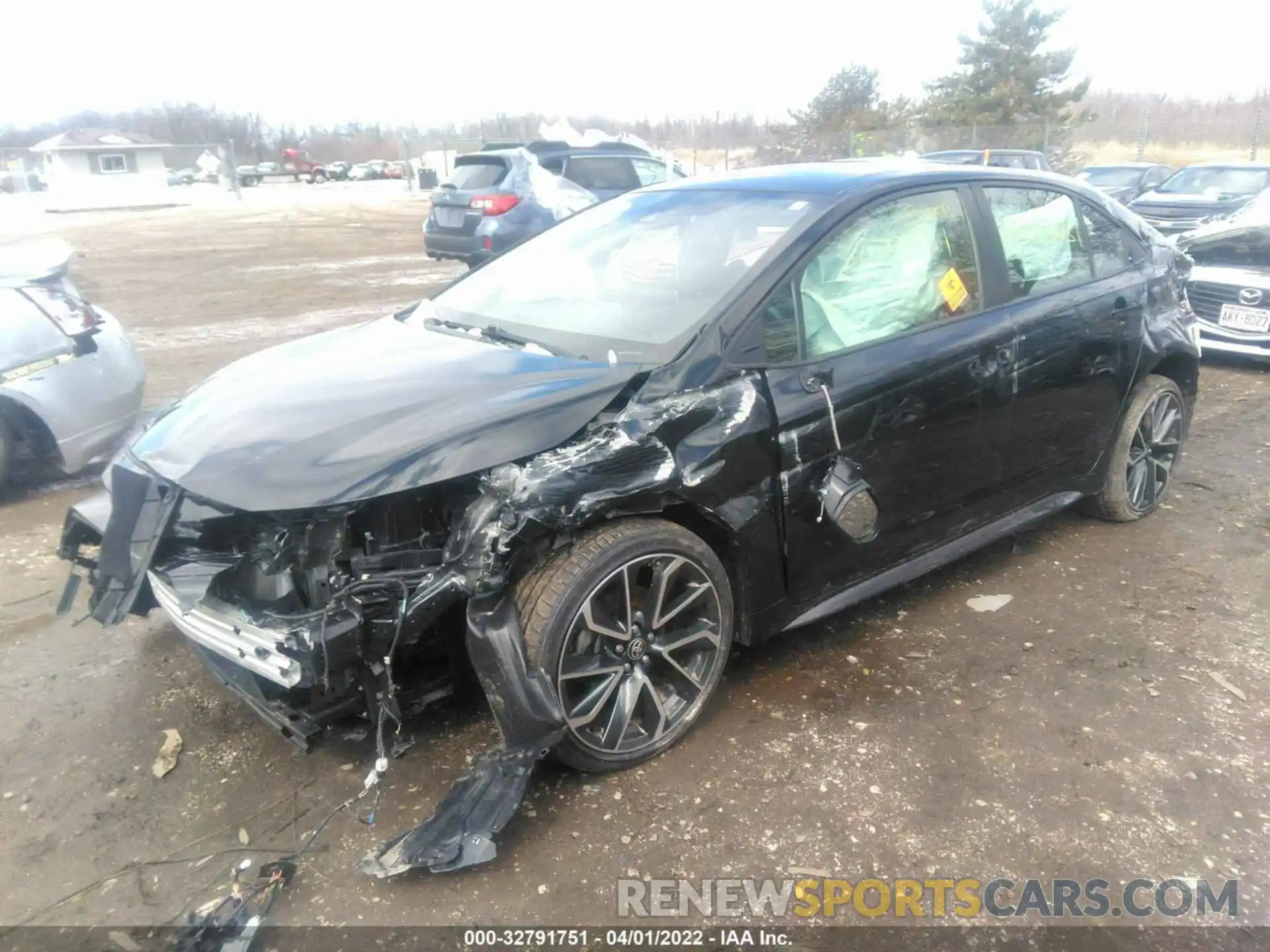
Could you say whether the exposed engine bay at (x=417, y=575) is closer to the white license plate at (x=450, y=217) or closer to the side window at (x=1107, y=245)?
the side window at (x=1107, y=245)

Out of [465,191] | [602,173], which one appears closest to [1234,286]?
[602,173]

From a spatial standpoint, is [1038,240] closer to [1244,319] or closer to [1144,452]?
[1144,452]

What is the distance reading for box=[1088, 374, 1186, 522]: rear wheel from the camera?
4262mm

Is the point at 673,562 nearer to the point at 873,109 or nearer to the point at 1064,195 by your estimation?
the point at 1064,195

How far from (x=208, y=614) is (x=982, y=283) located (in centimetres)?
298

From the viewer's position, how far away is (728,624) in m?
2.92

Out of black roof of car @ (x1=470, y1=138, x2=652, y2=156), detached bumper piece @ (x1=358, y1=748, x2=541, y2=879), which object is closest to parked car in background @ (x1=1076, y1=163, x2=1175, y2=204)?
black roof of car @ (x1=470, y1=138, x2=652, y2=156)

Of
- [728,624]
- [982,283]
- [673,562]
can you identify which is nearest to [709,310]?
[673,562]

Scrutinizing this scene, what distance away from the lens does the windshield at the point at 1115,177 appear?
16.0 meters

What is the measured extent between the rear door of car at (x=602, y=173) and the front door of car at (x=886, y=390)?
29.9 feet

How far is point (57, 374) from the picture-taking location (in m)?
4.93

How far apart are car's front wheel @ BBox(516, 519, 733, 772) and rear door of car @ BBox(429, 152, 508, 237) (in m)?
9.60

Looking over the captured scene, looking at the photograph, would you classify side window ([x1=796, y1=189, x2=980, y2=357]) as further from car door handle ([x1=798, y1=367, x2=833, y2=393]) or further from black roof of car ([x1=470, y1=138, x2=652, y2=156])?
black roof of car ([x1=470, y1=138, x2=652, y2=156])

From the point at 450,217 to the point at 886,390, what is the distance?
390 inches
